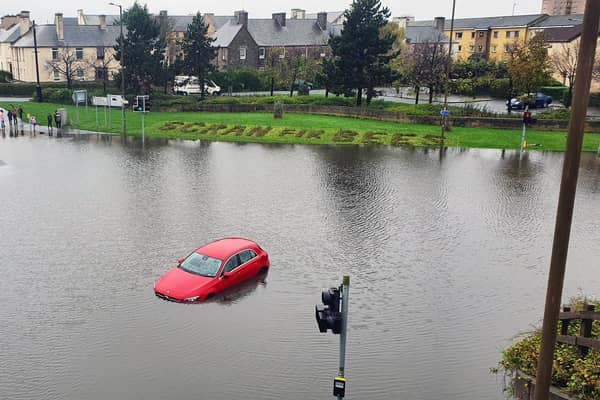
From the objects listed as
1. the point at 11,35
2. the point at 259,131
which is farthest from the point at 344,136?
the point at 11,35

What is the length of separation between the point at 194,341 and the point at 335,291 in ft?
19.3

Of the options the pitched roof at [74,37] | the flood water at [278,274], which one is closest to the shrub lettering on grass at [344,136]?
the flood water at [278,274]

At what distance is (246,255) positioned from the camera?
17422mm

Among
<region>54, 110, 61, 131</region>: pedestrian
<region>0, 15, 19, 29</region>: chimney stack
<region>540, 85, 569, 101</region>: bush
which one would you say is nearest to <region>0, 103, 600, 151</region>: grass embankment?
<region>54, 110, 61, 131</region>: pedestrian

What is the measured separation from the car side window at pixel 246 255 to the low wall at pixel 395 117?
1326 inches

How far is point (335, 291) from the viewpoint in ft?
29.9

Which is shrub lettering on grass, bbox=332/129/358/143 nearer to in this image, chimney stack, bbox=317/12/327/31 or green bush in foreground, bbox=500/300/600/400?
green bush in foreground, bbox=500/300/600/400

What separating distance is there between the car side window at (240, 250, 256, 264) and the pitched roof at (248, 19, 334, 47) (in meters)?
70.0

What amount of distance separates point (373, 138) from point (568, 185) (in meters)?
35.8

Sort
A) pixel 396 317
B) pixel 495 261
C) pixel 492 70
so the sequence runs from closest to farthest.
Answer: pixel 396 317, pixel 495 261, pixel 492 70

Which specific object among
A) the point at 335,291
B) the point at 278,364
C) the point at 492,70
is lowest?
the point at 278,364

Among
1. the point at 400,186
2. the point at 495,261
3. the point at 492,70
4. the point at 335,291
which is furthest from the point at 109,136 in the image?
the point at 492,70

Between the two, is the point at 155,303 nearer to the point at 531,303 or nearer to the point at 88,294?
the point at 88,294

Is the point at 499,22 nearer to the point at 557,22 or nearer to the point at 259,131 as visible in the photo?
the point at 557,22
